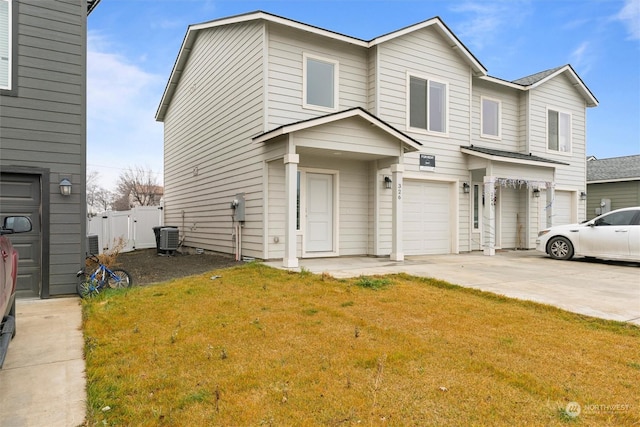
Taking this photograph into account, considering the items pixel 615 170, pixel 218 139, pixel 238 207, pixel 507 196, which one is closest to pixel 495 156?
pixel 507 196

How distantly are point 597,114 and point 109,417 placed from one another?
1955cm

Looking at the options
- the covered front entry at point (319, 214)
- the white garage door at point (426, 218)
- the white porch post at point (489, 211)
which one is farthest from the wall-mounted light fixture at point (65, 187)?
the white porch post at point (489, 211)

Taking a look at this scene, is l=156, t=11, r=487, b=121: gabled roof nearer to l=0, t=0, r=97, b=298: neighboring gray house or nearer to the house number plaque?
the house number plaque

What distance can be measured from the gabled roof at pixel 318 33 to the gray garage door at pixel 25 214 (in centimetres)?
586

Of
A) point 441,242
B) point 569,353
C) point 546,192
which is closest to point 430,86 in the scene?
point 441,242

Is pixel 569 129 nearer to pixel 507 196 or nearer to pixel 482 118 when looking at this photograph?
pixel 507 196

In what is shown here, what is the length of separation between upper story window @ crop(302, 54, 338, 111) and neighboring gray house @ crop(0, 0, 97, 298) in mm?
4803

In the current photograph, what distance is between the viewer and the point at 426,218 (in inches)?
442

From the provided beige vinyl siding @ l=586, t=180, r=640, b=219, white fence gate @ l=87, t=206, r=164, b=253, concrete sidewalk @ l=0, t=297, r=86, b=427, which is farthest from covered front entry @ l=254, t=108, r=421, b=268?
beige vinyl siding @ l=586, t=180, r=640, b=219

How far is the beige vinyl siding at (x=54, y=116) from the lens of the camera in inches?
227

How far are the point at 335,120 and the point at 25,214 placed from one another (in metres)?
5.77

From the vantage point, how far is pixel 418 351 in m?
3.35

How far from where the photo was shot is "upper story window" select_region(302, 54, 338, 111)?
9.41 m

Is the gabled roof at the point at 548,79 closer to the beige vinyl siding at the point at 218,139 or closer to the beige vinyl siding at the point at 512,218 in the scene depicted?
the beige vinyl siding at the point at 512,218
